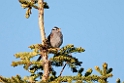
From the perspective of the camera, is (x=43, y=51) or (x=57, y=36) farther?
(x=57, y=36)

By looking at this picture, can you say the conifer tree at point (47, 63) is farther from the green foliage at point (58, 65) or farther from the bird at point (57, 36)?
the bird at point (57, 36)

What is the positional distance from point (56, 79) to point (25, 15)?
1434 mm

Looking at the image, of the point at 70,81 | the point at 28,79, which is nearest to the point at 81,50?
the point at 70,81

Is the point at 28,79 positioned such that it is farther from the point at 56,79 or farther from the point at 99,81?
the point at 99,81

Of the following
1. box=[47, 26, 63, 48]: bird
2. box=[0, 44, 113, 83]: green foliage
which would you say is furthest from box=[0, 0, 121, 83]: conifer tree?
box=[47, 26, 63, 48]: bird

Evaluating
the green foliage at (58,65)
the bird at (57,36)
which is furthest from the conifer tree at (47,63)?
the bird at (57,36)

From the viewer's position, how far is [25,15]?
6.55m

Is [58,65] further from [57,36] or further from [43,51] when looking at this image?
[57,36]

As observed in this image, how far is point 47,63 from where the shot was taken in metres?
5.61

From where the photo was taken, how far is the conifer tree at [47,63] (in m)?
5.59

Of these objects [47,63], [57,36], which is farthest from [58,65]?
[57,36]

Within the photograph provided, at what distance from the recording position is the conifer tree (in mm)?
5594

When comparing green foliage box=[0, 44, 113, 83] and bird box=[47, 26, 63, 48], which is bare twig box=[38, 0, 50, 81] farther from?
bird box=[47, 26, 63, 48]

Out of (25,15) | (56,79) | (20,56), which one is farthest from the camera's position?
(25,15)
